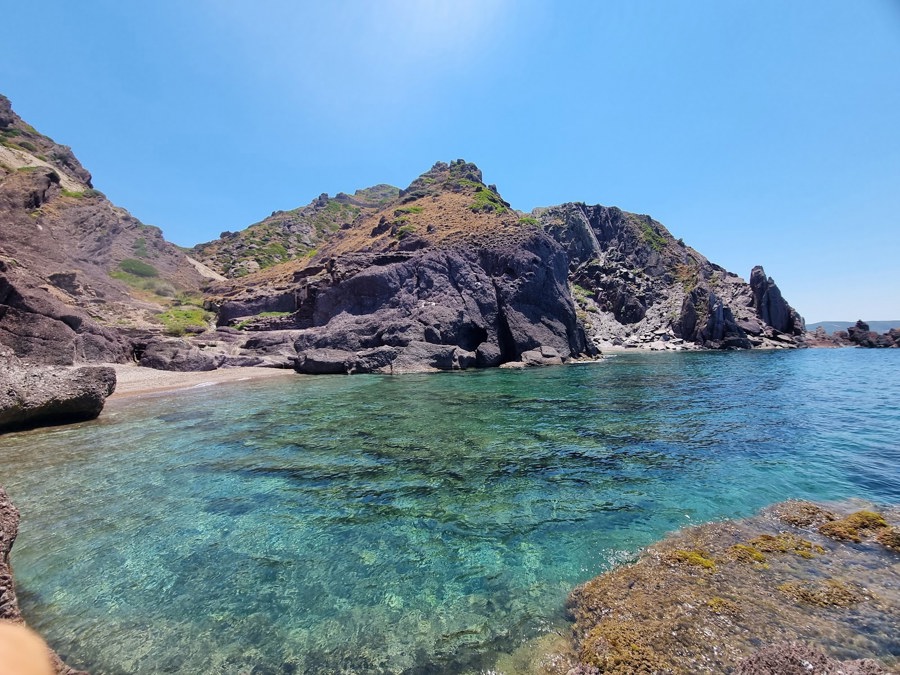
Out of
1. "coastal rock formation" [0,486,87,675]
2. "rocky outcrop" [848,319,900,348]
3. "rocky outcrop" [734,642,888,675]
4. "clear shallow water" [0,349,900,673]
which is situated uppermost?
"rocky outcrop" [848,319,900,348]

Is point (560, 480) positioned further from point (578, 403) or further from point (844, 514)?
point (578, 403)

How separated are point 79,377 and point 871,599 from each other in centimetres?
2378

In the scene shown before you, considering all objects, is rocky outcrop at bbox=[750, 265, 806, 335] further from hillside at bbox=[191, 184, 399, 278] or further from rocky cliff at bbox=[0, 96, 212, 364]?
rocky cliff at bbox=[0, 96, 212, 364]

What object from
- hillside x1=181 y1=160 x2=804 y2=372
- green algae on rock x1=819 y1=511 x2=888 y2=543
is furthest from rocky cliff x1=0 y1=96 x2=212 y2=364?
green algae on rock x1=819 y1=511 x2=888 y2=543

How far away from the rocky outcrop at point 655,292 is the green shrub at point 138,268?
Result: 90.3 m

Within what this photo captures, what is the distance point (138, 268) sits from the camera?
64.6 m

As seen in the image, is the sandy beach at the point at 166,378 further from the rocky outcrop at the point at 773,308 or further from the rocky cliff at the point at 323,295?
the rocky outcrop at the point at 773,308

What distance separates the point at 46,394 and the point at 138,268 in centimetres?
6426

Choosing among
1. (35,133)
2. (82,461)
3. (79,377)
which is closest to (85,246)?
(35,133)

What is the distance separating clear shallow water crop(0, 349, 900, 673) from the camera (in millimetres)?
4758

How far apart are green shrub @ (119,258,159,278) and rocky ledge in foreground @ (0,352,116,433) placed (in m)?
60.8

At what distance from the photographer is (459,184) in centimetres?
7662

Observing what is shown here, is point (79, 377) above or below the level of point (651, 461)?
above

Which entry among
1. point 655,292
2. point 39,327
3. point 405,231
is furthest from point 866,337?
point 39,327
